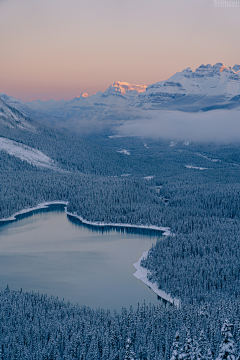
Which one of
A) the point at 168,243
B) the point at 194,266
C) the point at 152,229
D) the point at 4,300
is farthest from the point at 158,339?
the point at 152,229

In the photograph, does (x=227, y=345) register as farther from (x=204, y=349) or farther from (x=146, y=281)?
(x=146, y=281)

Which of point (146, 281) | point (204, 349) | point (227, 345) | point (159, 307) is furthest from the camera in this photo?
point (146, 281)

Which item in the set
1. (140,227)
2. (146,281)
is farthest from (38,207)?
(146,281)

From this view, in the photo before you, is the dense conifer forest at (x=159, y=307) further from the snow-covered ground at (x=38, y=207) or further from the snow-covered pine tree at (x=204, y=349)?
the snow-covered ground at (x=38, y=207)

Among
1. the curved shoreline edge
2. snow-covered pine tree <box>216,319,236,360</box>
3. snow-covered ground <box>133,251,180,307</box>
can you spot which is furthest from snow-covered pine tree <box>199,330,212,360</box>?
snow-covered ground <box>133,251,180,307</box>

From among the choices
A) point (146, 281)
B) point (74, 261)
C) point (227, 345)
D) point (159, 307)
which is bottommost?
point (159, 307)

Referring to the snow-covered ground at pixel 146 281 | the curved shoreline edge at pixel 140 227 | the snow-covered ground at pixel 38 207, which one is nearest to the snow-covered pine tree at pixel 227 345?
the curved shoreline edge at pixel 140 227

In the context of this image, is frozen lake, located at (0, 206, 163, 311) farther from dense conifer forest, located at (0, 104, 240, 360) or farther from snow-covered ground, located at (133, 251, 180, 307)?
dense conifer forest, located at (0, 104, 240, 360)

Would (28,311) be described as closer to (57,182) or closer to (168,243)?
(168,243)
